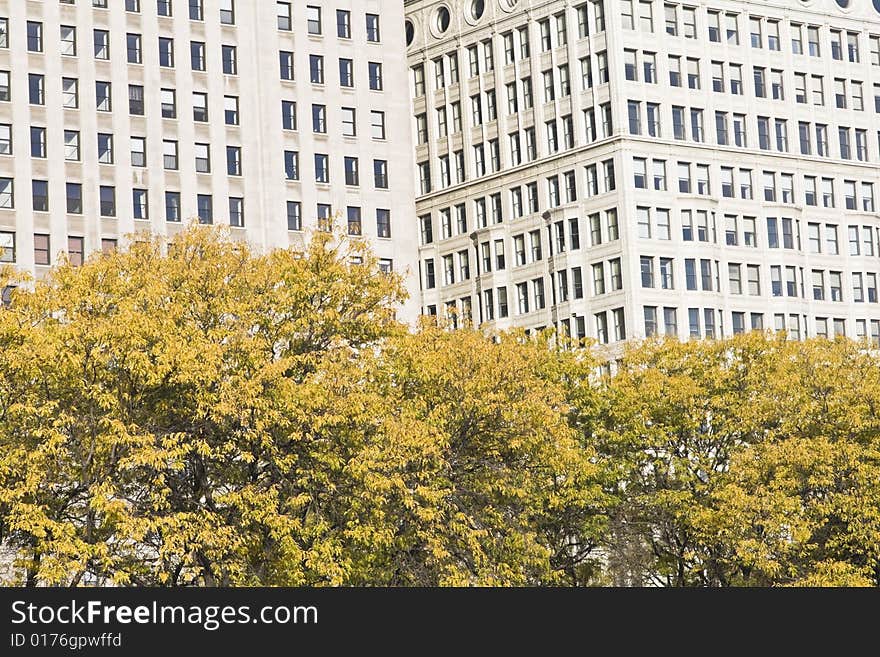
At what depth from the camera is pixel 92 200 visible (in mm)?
127625

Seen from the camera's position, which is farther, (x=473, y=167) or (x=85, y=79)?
(x=473, y=167)

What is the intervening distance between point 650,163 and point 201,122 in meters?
39.3

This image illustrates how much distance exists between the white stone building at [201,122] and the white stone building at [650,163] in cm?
1971

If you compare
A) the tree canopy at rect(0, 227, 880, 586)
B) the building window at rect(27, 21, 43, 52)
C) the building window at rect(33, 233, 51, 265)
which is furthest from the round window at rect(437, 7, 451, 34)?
the tree canopy at rect(0, 227, 880, 586)

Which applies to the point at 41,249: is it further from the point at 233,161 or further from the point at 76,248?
the point at 233,161

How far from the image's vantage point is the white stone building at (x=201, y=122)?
127 m

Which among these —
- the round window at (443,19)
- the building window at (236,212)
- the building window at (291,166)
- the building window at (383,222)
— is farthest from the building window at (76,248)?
the round window at (443,19)

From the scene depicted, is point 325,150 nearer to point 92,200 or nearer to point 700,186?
point 92,200

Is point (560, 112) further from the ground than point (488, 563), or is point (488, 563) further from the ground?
point (560, 112)

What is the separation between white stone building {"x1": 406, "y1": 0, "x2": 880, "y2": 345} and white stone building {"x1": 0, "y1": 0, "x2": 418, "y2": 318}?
19.7 m

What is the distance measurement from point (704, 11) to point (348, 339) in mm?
91378

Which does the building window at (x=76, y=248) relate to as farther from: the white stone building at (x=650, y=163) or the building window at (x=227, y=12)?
the white stone building at (x=650, y=163)

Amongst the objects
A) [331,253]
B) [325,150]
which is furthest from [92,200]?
[331,253]

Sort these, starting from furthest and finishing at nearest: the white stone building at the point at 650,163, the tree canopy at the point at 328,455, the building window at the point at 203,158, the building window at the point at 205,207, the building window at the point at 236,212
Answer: the white stone building at the point at 650,163
the building window at the point at 203,158
the building window at the point at 236,212
the building window at the point at 205,207
the tree canopy at the point at 328,455
